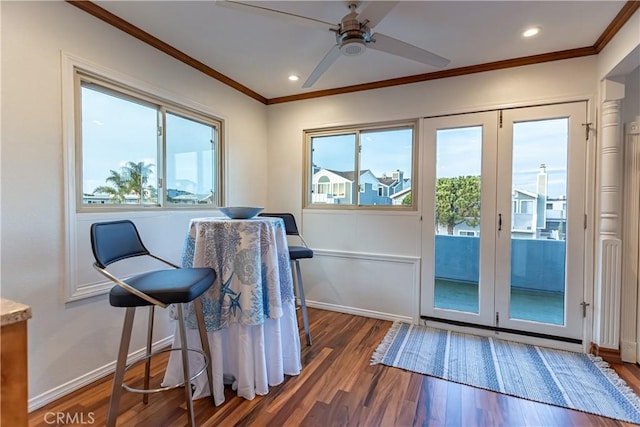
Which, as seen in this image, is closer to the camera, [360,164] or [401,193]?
[401,193]

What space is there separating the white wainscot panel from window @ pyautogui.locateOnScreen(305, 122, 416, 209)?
0.61 meters

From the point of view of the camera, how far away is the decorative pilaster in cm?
220

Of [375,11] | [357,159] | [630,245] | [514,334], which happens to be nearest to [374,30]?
[375,11]

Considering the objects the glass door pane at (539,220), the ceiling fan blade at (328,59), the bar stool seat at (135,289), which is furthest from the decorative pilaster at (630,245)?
the bar stool seat at (135,289)

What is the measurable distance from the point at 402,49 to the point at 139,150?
2.10 meters

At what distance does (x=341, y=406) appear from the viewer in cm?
172

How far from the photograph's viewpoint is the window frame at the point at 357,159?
299 cm

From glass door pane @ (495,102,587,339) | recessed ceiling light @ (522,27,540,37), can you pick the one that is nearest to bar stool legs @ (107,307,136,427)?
glass door pane @ (495,102,587,339)

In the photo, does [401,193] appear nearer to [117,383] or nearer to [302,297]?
[302,297]

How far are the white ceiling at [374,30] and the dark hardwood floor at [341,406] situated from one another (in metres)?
2.26

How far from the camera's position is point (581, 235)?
7.85ft

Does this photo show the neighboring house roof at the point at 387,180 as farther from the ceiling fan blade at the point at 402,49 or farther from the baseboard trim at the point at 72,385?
the baseboard trim at the point at 72,385

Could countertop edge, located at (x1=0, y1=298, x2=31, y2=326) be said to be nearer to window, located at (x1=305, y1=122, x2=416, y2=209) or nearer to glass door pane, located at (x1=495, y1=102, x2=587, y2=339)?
window, located at (x1=305, y1=122, x2=416, y2=209)

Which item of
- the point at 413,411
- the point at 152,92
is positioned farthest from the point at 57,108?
the point at 413,411
